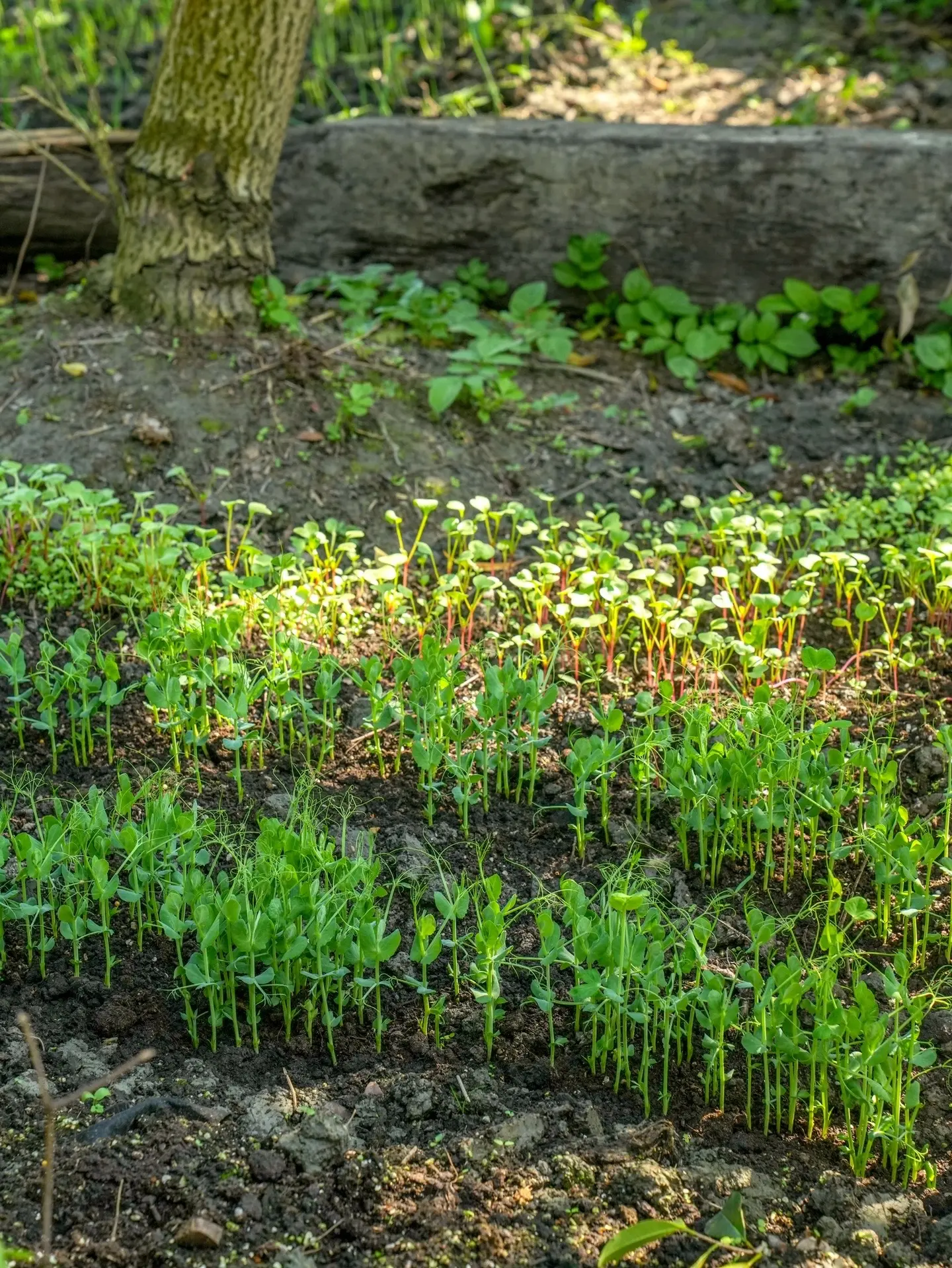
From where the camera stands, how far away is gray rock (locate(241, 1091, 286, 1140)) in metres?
2.19

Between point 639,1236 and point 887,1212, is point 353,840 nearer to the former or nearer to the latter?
point 639,1236

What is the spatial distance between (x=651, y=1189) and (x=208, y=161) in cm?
392

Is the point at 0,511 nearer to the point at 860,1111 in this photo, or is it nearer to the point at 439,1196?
the point at 439,1196

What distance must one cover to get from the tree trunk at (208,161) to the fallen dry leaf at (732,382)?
189 centimetres

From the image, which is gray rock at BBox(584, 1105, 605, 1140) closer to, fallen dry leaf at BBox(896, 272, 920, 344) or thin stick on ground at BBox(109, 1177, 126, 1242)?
thin stick on ground at BBox(109, 1177, 126, 1242)

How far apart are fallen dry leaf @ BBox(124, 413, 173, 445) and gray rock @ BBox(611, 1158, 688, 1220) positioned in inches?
122

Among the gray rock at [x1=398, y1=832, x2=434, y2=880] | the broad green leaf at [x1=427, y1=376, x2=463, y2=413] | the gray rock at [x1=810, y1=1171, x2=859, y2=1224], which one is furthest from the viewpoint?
the broad green leaf at [x1=427, y1=376, x2=463, y2=413]

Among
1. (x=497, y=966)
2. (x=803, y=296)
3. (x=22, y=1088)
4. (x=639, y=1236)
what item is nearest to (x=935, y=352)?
(x=803, y=296)

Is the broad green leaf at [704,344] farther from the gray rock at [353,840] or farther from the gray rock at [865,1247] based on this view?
the gray rock at [865,1247]

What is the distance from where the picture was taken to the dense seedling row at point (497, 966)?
2.28 m

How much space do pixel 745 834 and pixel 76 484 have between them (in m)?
2.23

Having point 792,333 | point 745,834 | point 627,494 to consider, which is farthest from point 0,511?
point 792,333

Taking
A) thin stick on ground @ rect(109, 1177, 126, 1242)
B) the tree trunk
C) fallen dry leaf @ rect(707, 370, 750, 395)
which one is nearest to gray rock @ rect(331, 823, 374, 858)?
thin stick on ground @ rect(109, 1177, 126, 1242)

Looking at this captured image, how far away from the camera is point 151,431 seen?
4.44 metres
